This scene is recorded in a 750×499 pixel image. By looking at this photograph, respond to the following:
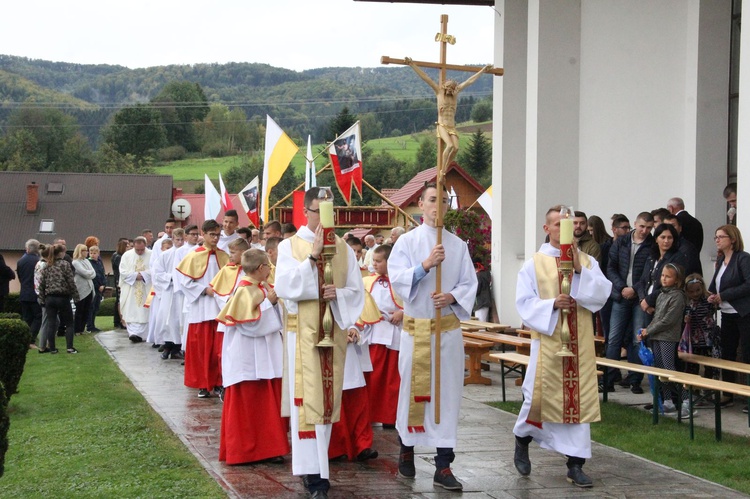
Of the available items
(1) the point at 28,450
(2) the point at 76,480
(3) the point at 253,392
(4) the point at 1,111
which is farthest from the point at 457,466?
(4) the point at 1,111

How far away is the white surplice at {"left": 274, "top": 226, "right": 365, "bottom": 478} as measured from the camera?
688 centimetres

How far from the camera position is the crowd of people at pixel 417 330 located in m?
7.14

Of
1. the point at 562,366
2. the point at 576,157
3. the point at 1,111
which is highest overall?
the point at 1,111

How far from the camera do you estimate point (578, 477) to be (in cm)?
724

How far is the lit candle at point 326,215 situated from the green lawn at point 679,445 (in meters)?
3.41

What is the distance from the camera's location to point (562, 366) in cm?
761

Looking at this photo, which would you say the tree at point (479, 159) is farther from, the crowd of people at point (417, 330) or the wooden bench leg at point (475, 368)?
the crowd of people at point (417, 330)

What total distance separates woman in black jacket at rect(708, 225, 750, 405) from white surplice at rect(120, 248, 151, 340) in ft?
38.5

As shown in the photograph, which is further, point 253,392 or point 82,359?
point 82,359

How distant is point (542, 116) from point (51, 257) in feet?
26.7

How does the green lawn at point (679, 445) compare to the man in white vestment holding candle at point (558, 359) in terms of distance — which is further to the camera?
the green lawn at point (679, 445)

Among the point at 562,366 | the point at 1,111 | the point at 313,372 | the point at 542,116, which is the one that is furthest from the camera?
the point at 1,111

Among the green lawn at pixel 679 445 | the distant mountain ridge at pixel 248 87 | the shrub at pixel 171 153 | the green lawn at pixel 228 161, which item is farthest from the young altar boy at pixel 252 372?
the distant mountain ridge at pixel 248 87

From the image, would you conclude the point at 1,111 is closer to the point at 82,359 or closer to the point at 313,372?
the point at 82,359
